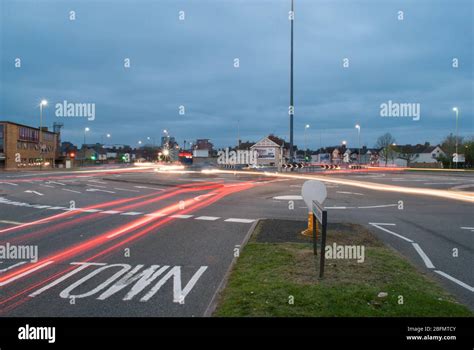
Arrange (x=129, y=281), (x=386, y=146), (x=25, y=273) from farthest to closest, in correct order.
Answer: (x=386, y=146) → (x=25, y=273) → (x=129, y=281)

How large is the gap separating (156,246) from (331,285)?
16.3 ft

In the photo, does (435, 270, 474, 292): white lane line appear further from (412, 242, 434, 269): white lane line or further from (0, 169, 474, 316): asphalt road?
(412, 242, 434, 269): white lane line

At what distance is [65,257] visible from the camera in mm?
8547

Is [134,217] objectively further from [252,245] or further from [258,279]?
[258,279]

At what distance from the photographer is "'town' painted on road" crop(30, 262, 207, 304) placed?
6125 mm

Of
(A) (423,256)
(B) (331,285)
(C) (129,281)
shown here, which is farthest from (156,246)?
(A) (423,256)

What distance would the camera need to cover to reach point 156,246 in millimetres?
9703

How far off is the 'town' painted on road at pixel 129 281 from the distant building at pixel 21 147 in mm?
62717

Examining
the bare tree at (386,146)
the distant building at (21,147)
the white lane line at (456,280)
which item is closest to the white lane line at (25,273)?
the white lane line at (456,280)

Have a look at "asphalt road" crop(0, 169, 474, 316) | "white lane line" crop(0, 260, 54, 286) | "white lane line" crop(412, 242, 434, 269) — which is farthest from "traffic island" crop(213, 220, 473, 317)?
"white lane line" crop(0, 260, 54, 286)

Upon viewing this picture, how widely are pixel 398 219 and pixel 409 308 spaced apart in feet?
31.3

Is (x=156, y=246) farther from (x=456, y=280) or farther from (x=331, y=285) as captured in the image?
(x=456, y=280)

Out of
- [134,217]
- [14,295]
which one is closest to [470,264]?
[14,295]

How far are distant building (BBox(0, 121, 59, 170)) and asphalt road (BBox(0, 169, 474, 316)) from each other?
181ft
